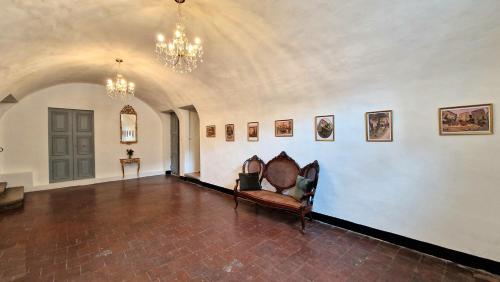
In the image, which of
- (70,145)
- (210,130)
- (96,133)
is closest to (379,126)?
(210,130)

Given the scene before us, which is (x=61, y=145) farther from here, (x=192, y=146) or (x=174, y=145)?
(x=192, y=146)

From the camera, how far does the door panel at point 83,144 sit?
6.58 metres

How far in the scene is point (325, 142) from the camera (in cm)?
350

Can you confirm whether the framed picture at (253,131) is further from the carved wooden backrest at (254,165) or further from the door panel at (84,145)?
the door panel at (84,145)

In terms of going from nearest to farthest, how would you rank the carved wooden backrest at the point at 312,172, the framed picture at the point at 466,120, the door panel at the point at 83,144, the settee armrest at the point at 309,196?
the framed picture at the point at 466,120 → the settee armrest at the point at 309,196 → the carved wooden backrest at the point at 312,172 → the door panel at the point at 83,144

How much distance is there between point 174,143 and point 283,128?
18.2ft

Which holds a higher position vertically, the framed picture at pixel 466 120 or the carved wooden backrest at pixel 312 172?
the framed picture at pixel 466 120

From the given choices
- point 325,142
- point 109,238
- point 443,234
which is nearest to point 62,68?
point 109,238

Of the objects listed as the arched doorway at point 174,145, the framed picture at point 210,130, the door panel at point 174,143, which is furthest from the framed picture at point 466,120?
the door panel at point 174,143

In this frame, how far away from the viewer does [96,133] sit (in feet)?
22.7

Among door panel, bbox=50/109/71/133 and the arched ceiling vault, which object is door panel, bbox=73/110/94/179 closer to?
door panel, bbox=50/109/71/133

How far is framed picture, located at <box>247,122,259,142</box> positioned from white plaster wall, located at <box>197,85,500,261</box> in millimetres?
1028

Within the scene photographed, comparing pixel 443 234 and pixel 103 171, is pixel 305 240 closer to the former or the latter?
pixel 443 234

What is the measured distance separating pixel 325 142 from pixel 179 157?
227 inches
